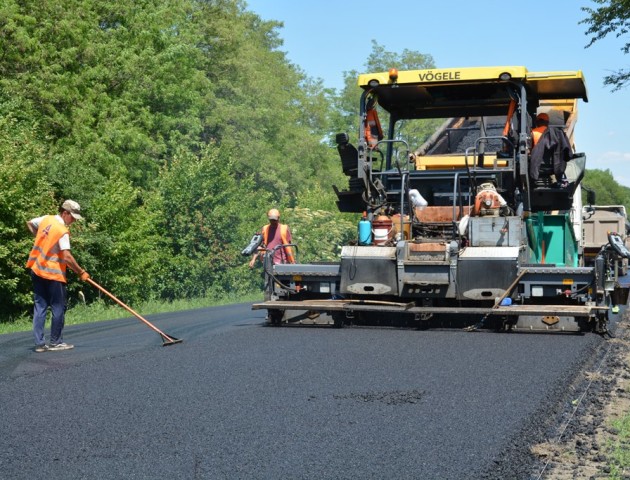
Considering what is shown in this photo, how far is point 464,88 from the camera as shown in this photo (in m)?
11.4

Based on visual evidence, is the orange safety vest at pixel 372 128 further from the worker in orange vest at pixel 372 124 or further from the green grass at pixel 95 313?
the green grass at pixel 95 313

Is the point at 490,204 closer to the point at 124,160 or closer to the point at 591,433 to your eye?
the point at 591,433

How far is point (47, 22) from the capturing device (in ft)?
77.7

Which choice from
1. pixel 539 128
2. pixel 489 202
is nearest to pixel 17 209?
pixel 489 202

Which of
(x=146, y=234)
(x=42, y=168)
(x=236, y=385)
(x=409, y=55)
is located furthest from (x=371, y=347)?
(x=409, y=55)

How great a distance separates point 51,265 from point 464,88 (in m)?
5.23

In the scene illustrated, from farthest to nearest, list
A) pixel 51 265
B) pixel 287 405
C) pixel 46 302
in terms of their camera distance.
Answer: pixel 46 302
pixel 51 265
pixel 287 405

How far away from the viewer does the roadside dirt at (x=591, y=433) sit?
15.9ft

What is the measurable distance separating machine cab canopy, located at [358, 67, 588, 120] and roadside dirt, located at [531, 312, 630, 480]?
381 centimetres

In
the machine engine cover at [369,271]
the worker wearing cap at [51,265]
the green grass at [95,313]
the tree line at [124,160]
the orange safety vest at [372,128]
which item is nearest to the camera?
the worker wearing cap at [51,265]

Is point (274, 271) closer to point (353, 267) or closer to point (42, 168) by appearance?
point (353, 267)

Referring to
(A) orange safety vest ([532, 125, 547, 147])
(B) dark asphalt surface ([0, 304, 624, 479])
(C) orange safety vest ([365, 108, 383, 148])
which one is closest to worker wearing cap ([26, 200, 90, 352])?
(B) dark asphalt surface ([0, 304, 624, 479])

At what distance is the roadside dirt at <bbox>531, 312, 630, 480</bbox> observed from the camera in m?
4.84

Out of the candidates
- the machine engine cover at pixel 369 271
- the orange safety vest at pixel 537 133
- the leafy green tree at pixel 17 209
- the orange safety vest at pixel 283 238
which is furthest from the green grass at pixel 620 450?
the leafy green tree at pixel 17 209
